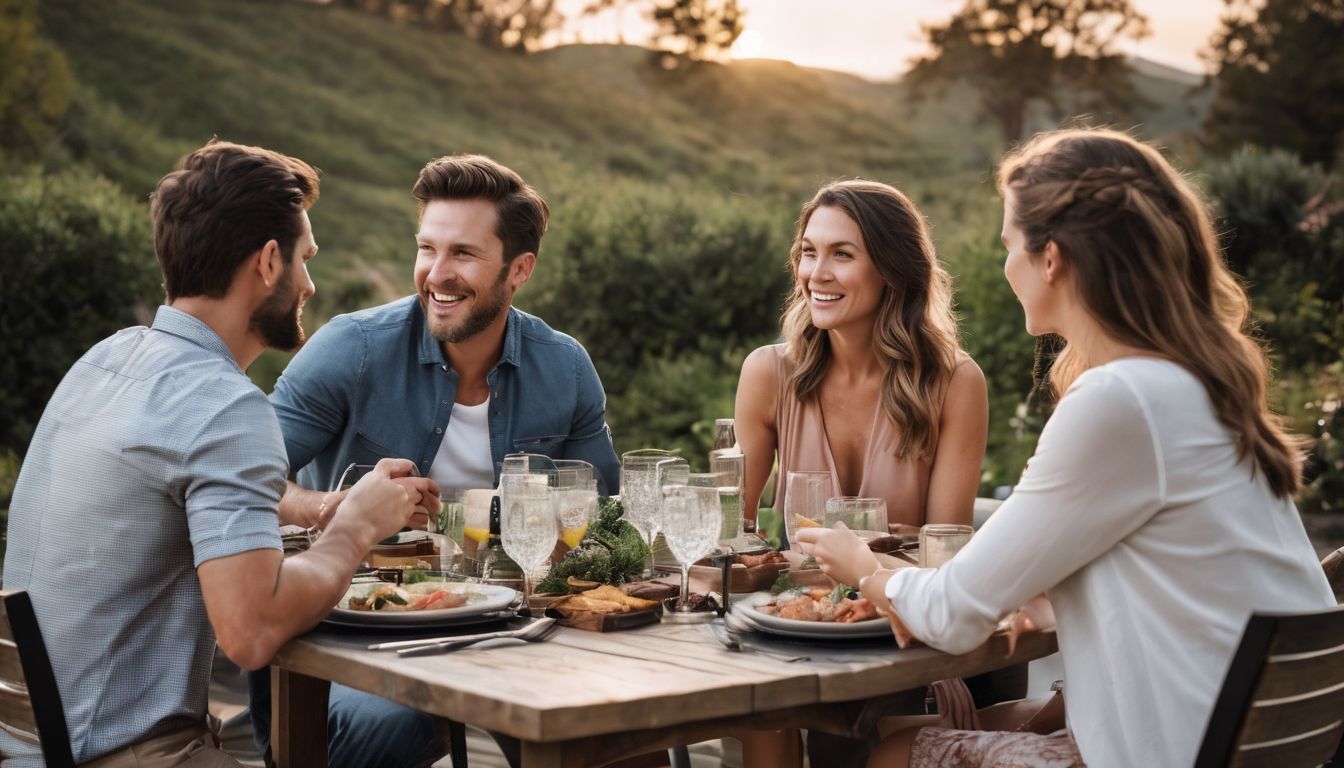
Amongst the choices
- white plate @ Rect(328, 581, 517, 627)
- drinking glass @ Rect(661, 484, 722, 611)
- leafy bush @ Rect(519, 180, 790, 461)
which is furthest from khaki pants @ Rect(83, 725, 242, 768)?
leafy bush @ Rect(519, 180, 790, 461)

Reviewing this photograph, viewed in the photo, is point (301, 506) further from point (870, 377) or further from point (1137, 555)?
point (1137, 555)

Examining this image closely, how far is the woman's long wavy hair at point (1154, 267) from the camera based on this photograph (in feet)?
7.20

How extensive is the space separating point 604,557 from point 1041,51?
16.7m

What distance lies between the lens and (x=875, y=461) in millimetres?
3773

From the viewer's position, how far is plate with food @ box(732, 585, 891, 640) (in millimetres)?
2266

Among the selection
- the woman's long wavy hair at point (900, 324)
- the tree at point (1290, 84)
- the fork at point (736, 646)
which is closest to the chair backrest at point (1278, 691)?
the fork at point (736, 646)

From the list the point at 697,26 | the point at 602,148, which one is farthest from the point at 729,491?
the point at 602,148

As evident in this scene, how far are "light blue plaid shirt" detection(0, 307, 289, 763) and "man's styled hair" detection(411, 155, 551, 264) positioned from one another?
155 centimetres

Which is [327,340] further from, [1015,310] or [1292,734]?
[1015,310]

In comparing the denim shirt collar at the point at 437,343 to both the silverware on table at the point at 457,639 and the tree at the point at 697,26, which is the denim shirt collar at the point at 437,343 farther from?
the tree at the point at 697,26

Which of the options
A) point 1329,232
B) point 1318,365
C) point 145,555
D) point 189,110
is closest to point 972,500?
point 145,555

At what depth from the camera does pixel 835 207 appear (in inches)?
154

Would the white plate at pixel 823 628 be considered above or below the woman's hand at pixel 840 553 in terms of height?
below

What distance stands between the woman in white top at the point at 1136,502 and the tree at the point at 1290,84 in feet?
46.1
